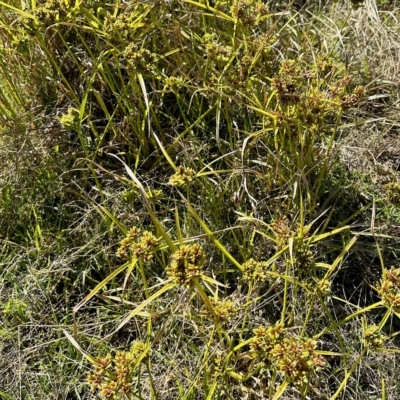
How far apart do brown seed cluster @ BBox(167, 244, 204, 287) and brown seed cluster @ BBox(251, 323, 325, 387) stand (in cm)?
14

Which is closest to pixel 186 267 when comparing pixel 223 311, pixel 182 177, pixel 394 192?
pixel 223 311

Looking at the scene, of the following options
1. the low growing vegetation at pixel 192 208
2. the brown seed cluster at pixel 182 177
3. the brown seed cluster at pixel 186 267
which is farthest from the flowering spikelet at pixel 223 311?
the brown seed cluster at pixel 182 177

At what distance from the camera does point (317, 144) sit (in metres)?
1.40

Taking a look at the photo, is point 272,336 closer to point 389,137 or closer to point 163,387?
point 163,387

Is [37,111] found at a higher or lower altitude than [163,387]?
higher

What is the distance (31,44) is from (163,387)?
92 centimetres

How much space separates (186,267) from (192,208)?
0.23 metres

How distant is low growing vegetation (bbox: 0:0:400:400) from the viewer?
41.1 inches

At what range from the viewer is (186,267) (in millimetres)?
818

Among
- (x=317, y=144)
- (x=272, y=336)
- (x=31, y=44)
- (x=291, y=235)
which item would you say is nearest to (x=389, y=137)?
(x=317, y=144)

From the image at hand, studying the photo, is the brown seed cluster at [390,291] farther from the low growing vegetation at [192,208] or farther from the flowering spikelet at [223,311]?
the flowering spikelet at [223,311]

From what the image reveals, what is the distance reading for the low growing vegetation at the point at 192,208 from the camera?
1.04m

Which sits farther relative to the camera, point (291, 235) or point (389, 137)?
point (389, 137)

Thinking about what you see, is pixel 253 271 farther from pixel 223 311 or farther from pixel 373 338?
pixel 373 338
